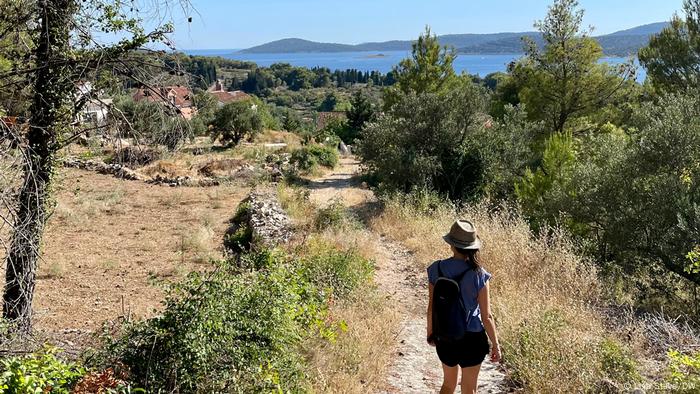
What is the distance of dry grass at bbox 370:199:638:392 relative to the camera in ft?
15.5

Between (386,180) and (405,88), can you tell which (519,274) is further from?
(405,88)

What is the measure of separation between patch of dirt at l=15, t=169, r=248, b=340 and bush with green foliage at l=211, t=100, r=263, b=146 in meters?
11.9

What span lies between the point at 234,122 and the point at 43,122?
2712 centimetres

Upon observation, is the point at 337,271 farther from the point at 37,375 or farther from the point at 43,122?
the point at 37,375

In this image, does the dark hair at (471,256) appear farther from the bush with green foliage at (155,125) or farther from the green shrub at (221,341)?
the bush with green foliage at (155,125)

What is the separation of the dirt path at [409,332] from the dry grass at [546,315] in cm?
31

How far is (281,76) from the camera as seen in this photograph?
185375 mm

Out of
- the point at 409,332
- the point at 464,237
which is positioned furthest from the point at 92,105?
the point at 409,332

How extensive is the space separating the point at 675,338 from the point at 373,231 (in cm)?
810

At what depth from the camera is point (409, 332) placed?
22.5 feet

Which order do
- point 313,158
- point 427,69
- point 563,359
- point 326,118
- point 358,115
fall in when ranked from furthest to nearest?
point 326,118 → point 358,115 → point 427,69 → point 313,158 → point 563,359

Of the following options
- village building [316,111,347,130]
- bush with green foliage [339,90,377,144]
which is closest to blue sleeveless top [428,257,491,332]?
bush with green foliage [339,90,377,144]

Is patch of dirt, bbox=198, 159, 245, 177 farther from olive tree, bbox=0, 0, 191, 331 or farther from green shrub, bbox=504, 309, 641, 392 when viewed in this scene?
green shrub, bbox=504, 309, 641, 392

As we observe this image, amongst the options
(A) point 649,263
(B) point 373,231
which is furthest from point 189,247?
(A) point 649,263
